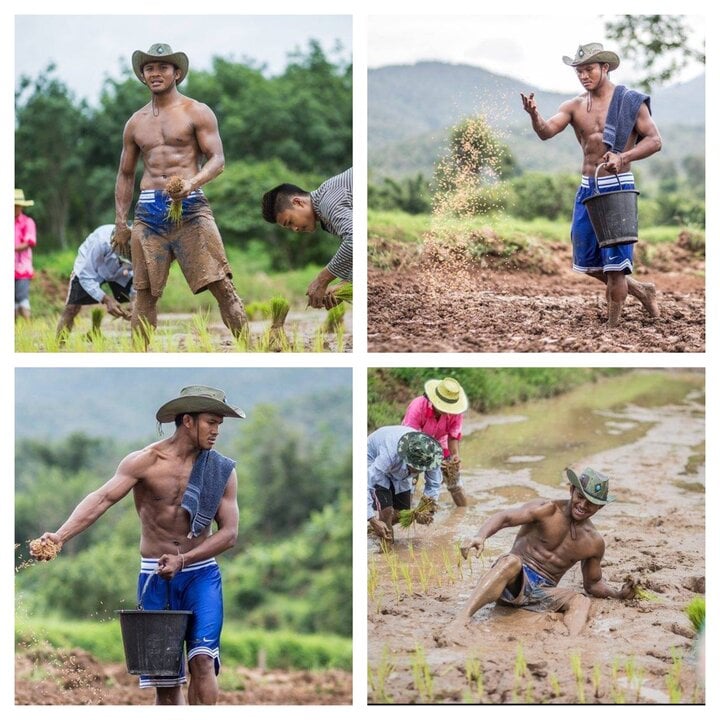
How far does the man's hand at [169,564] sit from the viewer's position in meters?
5.93

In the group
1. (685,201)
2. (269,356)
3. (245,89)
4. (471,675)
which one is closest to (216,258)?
(269,356)

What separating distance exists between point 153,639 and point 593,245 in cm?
277

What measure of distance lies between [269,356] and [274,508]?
6977 mm

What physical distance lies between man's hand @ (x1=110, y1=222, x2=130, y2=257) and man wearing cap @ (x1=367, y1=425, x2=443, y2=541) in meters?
1.50

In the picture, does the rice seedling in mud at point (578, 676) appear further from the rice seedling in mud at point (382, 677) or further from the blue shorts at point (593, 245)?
the blue shorts at point (593, 245)

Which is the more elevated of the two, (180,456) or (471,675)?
(180,456)

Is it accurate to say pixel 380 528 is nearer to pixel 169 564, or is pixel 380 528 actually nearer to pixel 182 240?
pixel 169 564

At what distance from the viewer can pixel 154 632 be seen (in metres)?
5.86

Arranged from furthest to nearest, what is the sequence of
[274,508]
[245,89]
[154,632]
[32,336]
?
1. [274,508]
2. [245,89]
3. [32,336]
4. [154,632]

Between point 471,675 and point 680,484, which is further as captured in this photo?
point 680,484

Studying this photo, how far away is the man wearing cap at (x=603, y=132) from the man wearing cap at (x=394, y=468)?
1.20 metres

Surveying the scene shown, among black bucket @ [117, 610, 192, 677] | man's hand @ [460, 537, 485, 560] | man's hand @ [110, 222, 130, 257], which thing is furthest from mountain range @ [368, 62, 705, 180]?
black bucket @ [117, 610, 192, 677]

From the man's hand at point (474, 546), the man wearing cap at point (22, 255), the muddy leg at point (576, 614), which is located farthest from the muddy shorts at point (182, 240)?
the muddy leg at point (576, 614)
